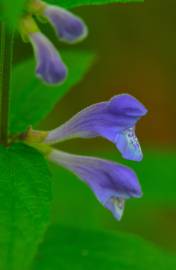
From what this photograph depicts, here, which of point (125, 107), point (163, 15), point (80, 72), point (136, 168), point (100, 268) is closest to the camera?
point (125, 107)

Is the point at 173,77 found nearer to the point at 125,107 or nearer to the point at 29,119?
the point at 29,119

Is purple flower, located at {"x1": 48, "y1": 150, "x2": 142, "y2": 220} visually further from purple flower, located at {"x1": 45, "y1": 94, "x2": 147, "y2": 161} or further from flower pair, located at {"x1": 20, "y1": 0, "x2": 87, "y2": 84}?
flower pair, located at {"x1": 20, "y1": 0, "x2": 87, "y2": 84}

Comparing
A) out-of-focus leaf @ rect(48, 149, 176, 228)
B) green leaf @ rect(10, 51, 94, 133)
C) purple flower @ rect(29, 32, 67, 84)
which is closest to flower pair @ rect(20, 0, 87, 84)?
purple flower @ rect(29, 32, 67, 84)

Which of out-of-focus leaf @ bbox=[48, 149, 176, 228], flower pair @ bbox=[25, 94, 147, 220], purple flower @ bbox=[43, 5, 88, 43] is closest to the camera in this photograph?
purple flower @ bbox=[43, 5, 88, 43]

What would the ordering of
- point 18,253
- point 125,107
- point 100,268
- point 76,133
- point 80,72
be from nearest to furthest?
point 18,253
point 125,107
point 76,133
point 100,268
point 80,72

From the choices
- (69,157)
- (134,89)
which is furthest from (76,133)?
(134,89)

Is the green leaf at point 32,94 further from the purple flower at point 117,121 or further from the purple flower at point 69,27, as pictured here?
the purple flower at point 69,27

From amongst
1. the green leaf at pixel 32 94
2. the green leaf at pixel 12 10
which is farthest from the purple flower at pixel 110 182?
the green leaf at pixel 12 10
